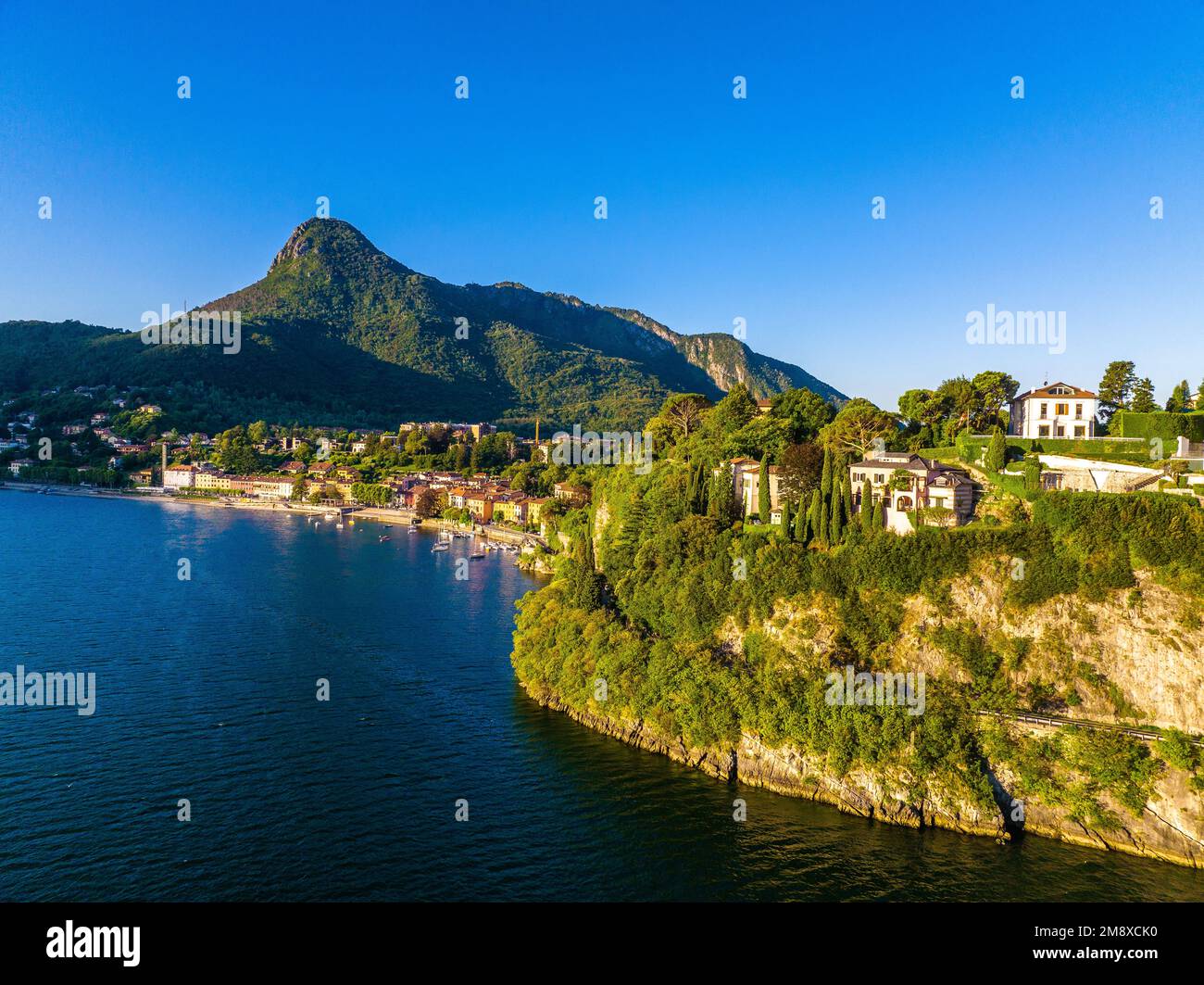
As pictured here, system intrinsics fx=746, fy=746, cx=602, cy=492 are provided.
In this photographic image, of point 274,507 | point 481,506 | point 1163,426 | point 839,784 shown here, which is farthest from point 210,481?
point 1163,426

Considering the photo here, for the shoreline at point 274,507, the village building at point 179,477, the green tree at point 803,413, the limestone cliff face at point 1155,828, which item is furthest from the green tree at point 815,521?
the village building at point 179,477

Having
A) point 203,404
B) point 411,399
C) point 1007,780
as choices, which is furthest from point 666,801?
point 411,399

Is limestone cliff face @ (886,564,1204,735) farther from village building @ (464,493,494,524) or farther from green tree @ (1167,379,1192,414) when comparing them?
village building @ (464,493,494,524)

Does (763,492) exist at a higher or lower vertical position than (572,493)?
higher

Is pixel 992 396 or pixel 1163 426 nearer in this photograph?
pixel 1163 426

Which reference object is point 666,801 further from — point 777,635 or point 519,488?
point 519,488

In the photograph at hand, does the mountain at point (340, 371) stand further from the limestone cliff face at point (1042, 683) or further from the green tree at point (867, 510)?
the limestone cliff face at point (1042, 683)

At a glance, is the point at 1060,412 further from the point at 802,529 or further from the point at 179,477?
the point at 179,477

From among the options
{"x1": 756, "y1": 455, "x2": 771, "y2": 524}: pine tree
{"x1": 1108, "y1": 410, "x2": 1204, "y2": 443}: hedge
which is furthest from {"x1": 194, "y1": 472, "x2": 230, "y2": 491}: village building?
{"x1": 1108, "y1": 410, "x2": 1204, "y2": 443}: hedge
